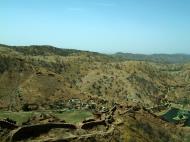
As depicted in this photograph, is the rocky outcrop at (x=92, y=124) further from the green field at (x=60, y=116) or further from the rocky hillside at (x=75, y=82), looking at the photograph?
the rocky hillside at (x=75, y=82)

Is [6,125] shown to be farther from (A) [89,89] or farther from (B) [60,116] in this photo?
(A) [89,89]

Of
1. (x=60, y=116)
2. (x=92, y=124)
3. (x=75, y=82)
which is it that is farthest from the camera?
(x=75, y=82)

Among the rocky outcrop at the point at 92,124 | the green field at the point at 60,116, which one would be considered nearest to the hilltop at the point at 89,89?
the rocky outcrop at the point at 92,124

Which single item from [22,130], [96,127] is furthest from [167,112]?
[22,130]

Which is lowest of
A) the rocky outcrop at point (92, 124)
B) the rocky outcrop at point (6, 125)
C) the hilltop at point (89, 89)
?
the hilltop at point (89, 89)

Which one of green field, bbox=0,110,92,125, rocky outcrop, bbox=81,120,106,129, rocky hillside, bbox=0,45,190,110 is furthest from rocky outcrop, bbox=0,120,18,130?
rocky hillside, bbox=0,45,190,110

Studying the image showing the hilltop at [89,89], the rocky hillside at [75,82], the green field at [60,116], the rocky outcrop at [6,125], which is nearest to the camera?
the rocky outcrop at [6,125]

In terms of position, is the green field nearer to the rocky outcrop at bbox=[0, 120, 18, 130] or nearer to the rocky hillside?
the rocky hillside

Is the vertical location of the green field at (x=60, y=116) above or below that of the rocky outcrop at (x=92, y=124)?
below

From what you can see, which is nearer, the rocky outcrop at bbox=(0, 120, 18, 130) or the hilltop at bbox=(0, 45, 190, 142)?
the rocky outcrop at bbox=(0, 120, 18, 130)

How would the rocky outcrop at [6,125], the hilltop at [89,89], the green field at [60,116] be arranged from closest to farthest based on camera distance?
1. the rocky outcrop at [6,125]
2. the green field at [60,116]
3. the hilltop at [89,89]

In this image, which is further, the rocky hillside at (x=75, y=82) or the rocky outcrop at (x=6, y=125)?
the rocky hillside at (x=75, y=82)

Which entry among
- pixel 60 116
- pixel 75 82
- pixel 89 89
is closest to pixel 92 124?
pixel 60 116
